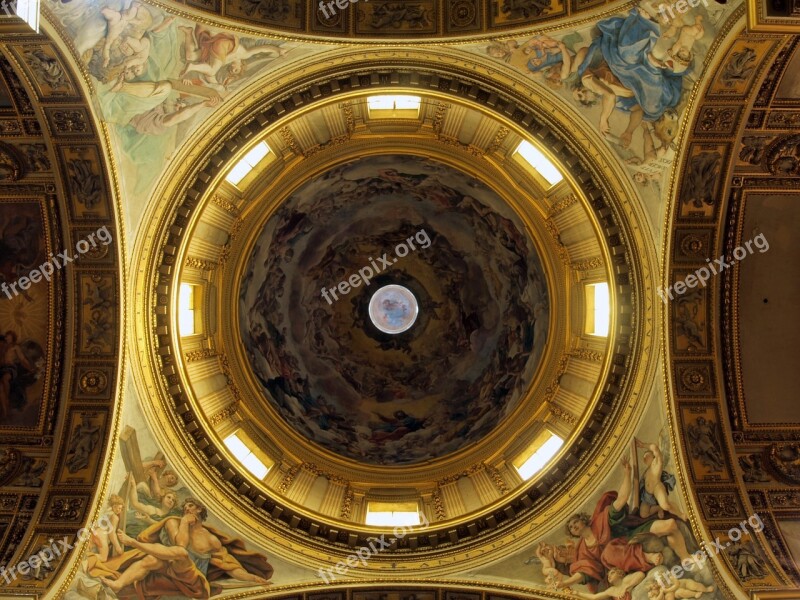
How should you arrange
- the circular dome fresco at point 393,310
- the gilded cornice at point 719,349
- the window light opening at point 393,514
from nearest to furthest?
the gilded cornice at point 719,349
the window light opening at point 393,514
the circular dome fresco at point 393,310

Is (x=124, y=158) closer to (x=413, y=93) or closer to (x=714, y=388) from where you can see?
(x=413, y=93)

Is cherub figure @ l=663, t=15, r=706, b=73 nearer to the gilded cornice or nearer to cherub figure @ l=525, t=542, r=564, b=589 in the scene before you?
the gilded cornice

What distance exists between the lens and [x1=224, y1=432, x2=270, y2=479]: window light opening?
18031 millimetres

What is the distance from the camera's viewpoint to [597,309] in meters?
17.9

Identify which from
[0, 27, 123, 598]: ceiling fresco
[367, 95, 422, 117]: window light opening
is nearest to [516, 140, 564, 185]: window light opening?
[367, 95, 422, 117]: window light opening

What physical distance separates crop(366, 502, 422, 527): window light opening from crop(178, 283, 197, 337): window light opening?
6.63 m

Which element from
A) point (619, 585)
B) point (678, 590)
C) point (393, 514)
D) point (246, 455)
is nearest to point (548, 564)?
point (619, 585)

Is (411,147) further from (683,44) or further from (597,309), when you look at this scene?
(683,44)

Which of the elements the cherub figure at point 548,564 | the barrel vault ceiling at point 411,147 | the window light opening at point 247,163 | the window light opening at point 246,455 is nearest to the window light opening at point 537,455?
the barrel vault ceiling at point 411,147

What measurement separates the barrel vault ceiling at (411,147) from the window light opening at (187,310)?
19.9 inches

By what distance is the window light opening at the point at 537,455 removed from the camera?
17.9 metres

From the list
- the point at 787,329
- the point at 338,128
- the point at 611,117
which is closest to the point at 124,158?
the point at 338,128

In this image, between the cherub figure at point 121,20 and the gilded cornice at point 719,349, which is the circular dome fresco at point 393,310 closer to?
the gilded cornice at point 719,349

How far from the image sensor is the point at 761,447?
16.1 metres
